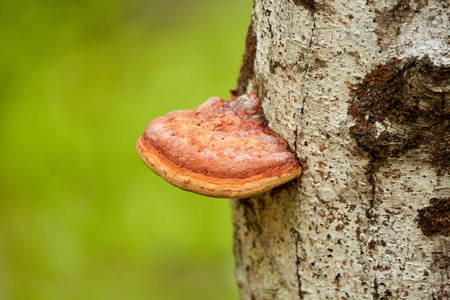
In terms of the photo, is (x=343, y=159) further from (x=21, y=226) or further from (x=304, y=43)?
(x=21, y=226)

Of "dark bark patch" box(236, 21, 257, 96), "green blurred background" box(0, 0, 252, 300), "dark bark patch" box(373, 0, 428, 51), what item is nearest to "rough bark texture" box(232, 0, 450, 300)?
"dark bark patch" box(373, 0, 428, 51)

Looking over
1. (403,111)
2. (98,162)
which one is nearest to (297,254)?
(403,111)

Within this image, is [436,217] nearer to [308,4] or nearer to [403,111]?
[403,111]

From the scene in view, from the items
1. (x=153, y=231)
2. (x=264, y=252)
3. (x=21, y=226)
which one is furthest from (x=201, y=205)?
(x=264, y=252)

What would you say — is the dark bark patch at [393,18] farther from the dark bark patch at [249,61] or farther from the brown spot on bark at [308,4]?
the dark bark patch at [249,61]

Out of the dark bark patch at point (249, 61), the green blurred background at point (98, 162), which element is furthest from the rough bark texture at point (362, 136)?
the green blurred background at point (98, 162)

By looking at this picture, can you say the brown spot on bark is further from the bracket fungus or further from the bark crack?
the bark crack
